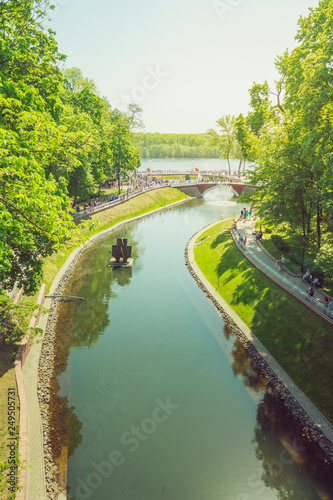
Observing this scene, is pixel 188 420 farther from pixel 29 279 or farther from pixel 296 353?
pixel 29 279

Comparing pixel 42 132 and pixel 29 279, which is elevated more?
pixel 42 132

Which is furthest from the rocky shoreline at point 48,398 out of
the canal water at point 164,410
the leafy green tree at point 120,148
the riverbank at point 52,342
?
the leafy green tree at point 120,148

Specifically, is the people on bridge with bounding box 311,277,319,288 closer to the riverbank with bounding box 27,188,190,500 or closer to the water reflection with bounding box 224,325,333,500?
the water reflection with bounding box 224,325,333,500

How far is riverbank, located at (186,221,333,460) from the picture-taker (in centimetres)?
1842

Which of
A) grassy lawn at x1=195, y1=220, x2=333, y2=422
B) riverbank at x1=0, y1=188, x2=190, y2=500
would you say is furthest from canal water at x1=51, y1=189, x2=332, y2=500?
riverbank at x1=0, y1=188, x2=190, y2=500

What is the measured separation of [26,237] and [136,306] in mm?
18254

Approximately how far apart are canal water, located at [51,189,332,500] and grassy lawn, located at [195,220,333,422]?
80.4 inches

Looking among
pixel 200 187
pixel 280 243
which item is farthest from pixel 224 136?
pixel 280 243

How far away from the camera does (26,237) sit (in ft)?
40.2

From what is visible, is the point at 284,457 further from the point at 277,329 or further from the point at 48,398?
the point at 48,398

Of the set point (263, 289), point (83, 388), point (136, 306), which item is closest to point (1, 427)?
point (83, 388)

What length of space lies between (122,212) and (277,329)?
1588 inches

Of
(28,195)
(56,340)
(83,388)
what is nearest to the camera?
(28,195)

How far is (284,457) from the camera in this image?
15609 millimetres
